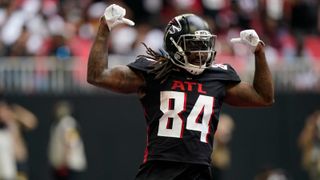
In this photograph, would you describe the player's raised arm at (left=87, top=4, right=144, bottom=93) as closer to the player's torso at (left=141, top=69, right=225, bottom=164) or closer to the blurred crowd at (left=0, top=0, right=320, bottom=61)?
the player's torso at (left=141, top=69, right=225, bottom=164)

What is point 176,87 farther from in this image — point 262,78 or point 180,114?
point 262,78

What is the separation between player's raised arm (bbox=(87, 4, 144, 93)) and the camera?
7.23m

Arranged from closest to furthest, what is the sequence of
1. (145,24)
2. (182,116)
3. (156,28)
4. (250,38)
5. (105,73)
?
(105,73) → (182,116) → (250,38) → (156,28) → (145,24)

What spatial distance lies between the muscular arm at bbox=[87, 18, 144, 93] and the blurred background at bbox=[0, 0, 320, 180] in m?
8.93

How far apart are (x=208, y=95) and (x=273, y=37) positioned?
1183 centimetres

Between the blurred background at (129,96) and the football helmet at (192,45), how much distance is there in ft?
29.2

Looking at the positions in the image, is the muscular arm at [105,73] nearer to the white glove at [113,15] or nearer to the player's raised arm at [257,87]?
the white glove at [113,15]

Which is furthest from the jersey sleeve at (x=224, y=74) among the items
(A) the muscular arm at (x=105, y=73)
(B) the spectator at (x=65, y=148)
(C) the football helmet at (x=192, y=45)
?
(B) the spectator at (x=65, y=148)

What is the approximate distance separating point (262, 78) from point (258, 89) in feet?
0.28

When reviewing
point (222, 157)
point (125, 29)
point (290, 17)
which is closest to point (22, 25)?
point (125, 29)

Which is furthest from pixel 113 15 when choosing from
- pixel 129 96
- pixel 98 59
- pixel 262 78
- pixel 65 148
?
pixel 129 96

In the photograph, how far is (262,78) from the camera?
7621mm

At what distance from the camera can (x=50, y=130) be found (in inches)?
691

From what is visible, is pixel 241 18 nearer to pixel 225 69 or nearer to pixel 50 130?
pixel 50 130
